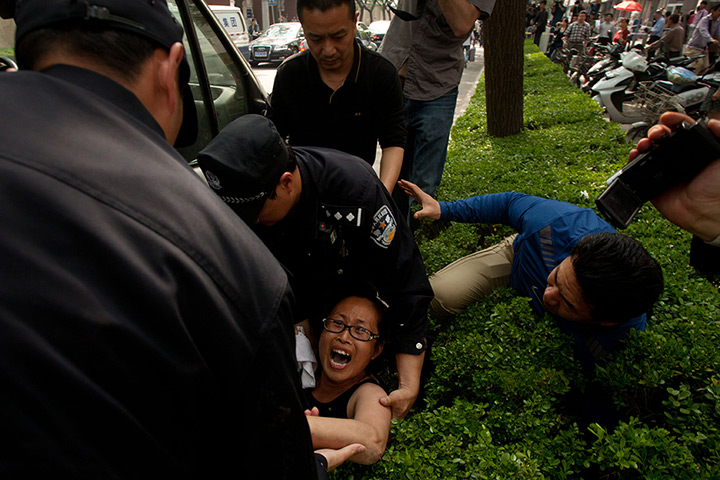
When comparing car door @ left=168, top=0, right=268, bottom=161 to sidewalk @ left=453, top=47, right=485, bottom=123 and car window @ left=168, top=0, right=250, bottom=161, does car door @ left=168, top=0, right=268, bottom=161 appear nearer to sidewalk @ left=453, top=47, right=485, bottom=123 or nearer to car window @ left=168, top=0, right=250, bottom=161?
car window @ left=168, top=0, right=250, bottom=161

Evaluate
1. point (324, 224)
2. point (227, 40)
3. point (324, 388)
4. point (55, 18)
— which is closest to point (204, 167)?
point (324, 224)

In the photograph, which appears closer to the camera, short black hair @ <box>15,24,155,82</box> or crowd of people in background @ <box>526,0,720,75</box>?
short black hair @ <box>15,24,155,82</box>

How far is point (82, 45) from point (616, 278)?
1966 millimetres

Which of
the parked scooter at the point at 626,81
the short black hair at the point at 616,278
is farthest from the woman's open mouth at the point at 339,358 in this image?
the parked scooter at the point at 626,81

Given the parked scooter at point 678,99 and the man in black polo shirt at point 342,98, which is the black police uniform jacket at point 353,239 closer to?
the man in black polo shirt at point 342,98

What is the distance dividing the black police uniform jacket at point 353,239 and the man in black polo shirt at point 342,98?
601 millimetres

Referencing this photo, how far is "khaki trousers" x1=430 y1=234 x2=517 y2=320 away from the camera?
2.89 meters

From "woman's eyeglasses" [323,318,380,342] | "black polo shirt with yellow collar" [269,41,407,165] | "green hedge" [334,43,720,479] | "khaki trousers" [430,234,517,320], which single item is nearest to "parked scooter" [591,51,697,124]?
"green hedge" [334,43,720,479]

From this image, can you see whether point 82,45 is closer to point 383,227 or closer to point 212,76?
point 383,227

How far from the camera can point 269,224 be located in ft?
7.23

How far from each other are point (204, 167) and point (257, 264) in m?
1.11

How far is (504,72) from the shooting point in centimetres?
578

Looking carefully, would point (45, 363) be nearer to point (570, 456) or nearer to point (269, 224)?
point (269, 224)

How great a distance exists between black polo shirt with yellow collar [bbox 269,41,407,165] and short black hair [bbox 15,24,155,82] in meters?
2.04
